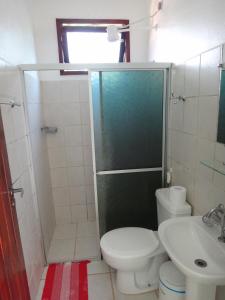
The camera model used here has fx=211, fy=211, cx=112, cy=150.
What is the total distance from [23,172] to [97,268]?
44.8 inches

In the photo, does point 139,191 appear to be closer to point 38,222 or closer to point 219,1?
point 38,222

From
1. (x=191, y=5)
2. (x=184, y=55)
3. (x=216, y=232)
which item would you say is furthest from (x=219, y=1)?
(x=216, y=232)

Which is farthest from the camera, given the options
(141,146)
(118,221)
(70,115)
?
(70,115)

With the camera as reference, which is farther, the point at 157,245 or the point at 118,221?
the point at 118,221

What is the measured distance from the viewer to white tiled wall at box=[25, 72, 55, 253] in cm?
188

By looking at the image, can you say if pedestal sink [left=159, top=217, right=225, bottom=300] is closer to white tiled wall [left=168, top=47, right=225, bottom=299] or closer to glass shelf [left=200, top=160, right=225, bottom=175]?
white tiled wall [left=168, top=47, right=225, bottom=299]

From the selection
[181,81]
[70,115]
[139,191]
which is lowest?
[139,191]

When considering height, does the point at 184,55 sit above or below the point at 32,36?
below

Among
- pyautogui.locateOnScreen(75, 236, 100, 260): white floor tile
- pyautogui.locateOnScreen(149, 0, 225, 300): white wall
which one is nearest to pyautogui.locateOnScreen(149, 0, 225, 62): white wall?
pyautogui.locateOnScreen(149, 0, 225, 300): white wall

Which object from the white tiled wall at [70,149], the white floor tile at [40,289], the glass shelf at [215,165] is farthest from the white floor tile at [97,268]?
the glass shelf at [215,165]

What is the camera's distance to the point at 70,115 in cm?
244

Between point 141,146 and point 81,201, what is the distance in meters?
1.24

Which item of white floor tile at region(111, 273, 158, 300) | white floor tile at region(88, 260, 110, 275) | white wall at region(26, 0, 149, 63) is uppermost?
white wall at region(26, 0, 149, 63)

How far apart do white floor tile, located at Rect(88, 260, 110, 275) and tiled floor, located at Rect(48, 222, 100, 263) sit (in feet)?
0.22
